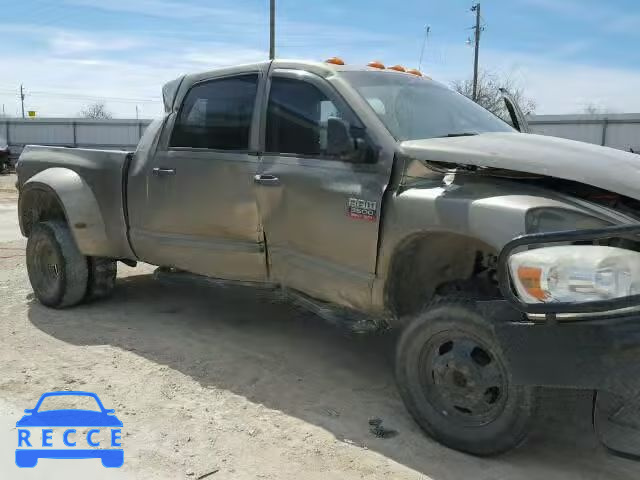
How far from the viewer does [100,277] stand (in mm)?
5793

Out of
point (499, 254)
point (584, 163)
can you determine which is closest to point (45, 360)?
point (499, 254)

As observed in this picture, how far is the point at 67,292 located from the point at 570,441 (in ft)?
14.0

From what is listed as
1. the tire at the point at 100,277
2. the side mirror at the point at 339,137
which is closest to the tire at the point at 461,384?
the side mirror at the point at 339,137

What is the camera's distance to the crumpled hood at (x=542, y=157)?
2861 mm

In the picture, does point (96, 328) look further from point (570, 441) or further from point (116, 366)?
point (570, 441)

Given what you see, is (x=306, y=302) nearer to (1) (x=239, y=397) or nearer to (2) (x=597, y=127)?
(1) (x=239, y=397)

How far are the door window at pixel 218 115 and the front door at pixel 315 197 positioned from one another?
230 millimetres

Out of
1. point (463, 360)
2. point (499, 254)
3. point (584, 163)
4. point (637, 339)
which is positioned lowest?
point (463, 360)

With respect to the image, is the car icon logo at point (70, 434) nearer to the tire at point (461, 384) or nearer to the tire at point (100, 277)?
the tire at point (461, 384)

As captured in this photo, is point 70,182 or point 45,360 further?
point 70,182

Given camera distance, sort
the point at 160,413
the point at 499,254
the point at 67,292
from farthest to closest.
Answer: the point at 67,292, the point at 160,413, the point at 499,254

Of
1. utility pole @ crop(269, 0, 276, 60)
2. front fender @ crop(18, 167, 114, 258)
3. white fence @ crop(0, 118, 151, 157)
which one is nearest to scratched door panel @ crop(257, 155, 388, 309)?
front fender @ crop(18, 167, 114, 258)

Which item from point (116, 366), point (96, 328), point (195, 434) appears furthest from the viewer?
point (96, 328)

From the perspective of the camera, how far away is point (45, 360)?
4.50 metres
